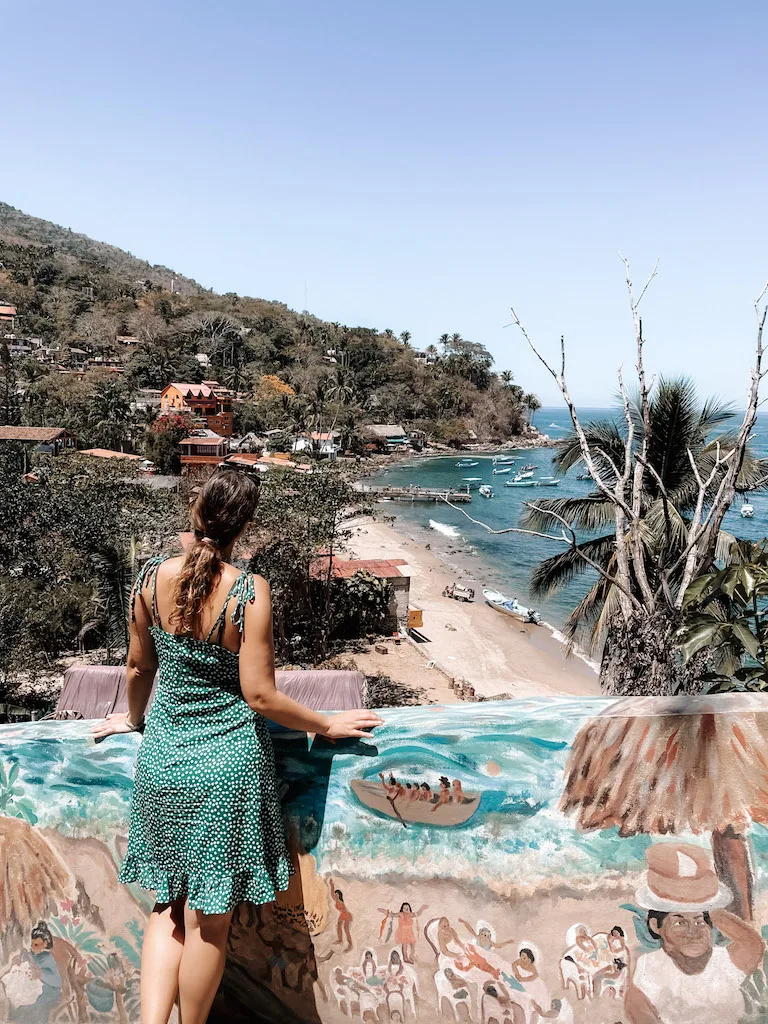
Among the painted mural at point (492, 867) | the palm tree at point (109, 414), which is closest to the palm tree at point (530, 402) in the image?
the palm tree at point (109, 414)

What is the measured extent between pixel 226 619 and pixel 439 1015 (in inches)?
56.1

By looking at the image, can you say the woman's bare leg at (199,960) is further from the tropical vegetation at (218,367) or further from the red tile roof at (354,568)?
the tropical vegetation at (218,367)

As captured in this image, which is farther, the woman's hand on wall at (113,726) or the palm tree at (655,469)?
the palm tree at (655,469)

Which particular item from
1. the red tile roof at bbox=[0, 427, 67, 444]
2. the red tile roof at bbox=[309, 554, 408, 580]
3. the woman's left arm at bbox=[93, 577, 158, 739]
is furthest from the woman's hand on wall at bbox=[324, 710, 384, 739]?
the red tile roof at bbox=[0, 427, 67, 444]

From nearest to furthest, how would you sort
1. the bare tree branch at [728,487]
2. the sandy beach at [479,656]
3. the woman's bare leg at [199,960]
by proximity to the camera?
1. the woman's bare leg at [199,960]
2. the bare tree branch at [728,487]
3. the sandy beach at [479,656]

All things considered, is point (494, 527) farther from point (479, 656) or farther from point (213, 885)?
point (213, 885)

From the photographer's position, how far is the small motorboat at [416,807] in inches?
84.0

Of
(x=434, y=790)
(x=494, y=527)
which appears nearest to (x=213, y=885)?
(x=434, y=790)

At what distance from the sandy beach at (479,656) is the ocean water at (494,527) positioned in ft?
6.23

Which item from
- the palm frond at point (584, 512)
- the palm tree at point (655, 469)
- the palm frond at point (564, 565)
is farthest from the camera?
the palm frond at point (584, 512)

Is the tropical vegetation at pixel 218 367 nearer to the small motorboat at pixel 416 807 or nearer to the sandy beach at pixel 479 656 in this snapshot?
the sandy beach at pixel 479 656

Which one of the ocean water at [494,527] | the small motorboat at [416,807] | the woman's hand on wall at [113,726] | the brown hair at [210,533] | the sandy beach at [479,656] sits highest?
the brown hair at [210,533]

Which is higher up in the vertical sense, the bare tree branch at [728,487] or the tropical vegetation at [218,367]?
the tropical vegetation at [218,367]

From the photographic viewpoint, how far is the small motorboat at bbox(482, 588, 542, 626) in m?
25.7
